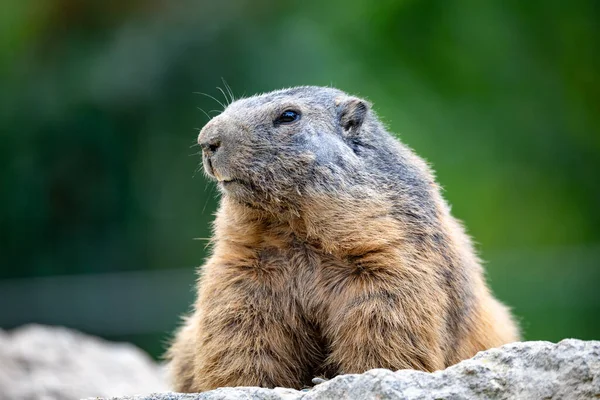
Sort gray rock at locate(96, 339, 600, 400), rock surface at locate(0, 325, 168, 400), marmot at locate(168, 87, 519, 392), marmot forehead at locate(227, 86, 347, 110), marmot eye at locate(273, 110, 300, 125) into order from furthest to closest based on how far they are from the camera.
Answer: rock surface at locate(0, 325, 168, 400)
marmot forehead at locate(227, 86, 347, 110)
marmot eye at locate(273, 110, 300, 125)
marmot at locate(168, 87, 519, 392)
gray rock at locate(96, 339, 600, 400)

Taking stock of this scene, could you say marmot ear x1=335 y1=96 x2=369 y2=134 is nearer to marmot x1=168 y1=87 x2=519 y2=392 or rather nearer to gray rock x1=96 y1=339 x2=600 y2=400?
marmot x1=168 y1=87 x2=519 y2=392

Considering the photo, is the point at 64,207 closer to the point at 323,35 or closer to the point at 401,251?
the point at 323,35

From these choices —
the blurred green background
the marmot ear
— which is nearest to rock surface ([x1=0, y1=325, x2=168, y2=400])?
the marmot ear

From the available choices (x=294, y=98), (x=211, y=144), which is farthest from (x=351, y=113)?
(x=211, y=144)

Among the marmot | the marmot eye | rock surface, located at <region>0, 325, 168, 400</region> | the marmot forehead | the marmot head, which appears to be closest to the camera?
the marmot

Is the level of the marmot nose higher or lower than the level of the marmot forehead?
lower

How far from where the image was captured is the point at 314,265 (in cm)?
491

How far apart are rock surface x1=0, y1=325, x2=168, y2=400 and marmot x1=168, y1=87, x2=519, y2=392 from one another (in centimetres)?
215

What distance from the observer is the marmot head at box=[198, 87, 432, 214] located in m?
4.94

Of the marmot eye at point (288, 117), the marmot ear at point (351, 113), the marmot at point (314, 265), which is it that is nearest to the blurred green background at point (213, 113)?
the marmot ear at point (351, 113)

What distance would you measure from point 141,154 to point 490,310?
25.8ft

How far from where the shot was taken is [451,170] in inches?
512

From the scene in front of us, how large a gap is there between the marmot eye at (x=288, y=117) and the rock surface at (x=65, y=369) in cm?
272

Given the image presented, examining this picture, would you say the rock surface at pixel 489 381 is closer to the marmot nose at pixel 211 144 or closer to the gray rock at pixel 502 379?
the gray rock at pixel 502 379
